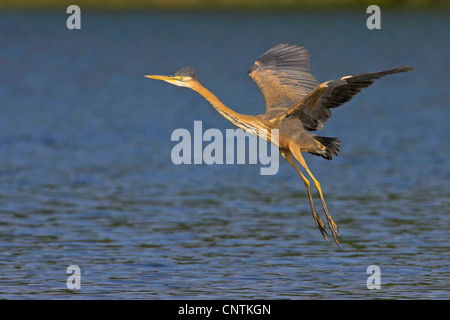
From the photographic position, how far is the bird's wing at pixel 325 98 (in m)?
11.0

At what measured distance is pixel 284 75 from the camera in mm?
13820

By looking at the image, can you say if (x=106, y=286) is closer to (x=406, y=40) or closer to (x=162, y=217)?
(x=162, y=217)

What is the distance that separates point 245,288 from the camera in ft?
38.6

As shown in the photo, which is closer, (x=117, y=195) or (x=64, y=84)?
(x=117, y=195)

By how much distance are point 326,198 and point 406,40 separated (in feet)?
133

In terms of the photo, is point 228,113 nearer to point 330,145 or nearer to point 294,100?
point 330,145

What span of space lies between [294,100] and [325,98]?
1.67 m

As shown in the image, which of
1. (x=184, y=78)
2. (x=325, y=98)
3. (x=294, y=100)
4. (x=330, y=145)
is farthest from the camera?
(x=294, y=100)

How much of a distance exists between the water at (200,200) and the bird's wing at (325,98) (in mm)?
2011

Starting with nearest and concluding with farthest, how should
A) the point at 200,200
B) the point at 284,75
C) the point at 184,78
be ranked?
the point at 184,78 → the point at 284,75 → the point at 200,200

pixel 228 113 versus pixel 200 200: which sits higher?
pixel 228 113

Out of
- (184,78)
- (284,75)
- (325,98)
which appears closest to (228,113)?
(184,78)

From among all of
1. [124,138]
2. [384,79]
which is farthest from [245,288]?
[384,79]
